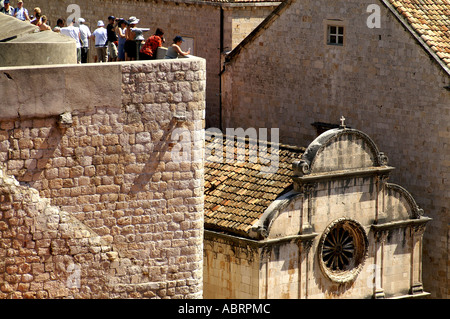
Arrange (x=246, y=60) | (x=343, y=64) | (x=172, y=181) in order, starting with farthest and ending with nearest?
(x=246, y=60) → (x=343, y=64) → (x=172, y=181)

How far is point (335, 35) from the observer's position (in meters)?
31.9

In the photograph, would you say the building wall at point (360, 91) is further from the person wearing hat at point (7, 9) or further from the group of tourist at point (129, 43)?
the person wearing hat at point (7, 9)

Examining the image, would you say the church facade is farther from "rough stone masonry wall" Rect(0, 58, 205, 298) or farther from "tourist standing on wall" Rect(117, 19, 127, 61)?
"rough stone masonry wall" Rect(0, 58, 205, 298)

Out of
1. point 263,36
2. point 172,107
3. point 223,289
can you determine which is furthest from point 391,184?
point 172,107

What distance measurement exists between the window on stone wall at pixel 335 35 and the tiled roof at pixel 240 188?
15.5 feet

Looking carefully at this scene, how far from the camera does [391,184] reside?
2806 centimetres

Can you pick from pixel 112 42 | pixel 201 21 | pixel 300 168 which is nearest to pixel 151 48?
pixel 300 168

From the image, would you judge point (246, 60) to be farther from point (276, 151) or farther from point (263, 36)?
point (276, 151)

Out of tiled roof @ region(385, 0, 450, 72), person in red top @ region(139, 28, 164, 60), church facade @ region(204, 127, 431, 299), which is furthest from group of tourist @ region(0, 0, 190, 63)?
tiled roof @ region(385, 0, 450, 72)

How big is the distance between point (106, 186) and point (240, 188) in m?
8.15

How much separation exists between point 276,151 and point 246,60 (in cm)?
673

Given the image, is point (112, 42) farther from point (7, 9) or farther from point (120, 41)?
point (7, 9)

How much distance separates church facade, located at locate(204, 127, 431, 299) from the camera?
86.2 feet

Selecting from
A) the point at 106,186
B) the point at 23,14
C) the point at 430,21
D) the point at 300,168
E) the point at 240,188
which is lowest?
the point at 240,188
